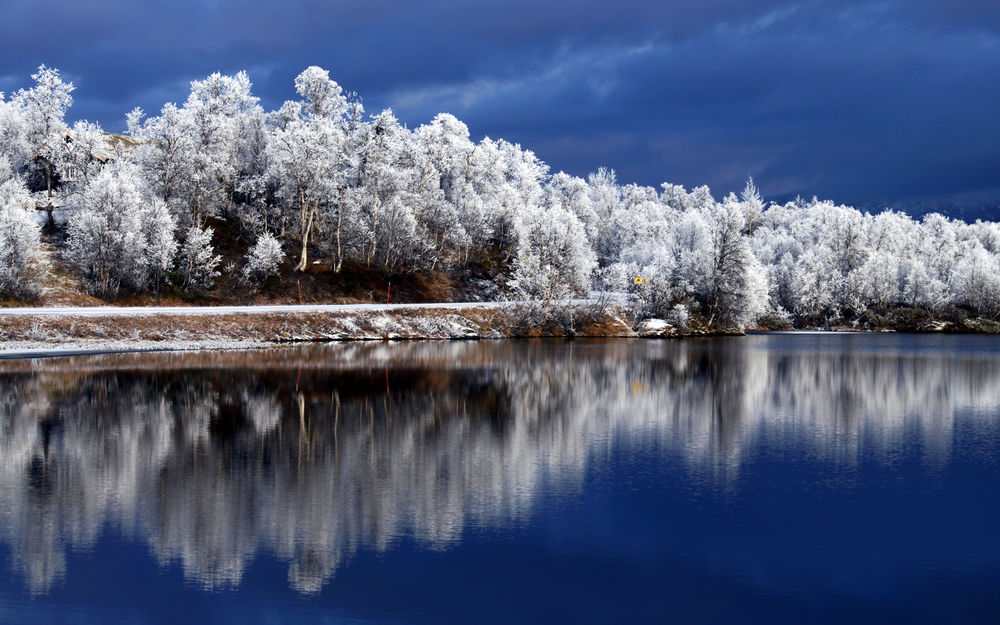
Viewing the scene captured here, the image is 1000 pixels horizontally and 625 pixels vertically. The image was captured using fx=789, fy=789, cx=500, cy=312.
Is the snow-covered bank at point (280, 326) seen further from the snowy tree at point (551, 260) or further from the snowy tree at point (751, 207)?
the snowy tree at point (751, 207)

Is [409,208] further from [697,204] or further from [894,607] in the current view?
[697,204]

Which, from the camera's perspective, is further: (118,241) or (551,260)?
(551,260)

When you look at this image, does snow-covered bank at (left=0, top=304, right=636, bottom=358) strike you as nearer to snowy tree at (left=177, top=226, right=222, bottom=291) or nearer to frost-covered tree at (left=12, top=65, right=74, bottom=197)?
snowy tree at (left=177, top=226, right=222, bottom=291)

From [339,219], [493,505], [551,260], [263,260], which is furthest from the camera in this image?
[339,219]

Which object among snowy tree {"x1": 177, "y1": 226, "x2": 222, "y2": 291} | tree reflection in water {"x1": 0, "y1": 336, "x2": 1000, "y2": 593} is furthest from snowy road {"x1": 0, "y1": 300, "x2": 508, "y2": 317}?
tree reflection in water {"x1": 0, "y1": 336, "x2": 1000, "y2": 593}

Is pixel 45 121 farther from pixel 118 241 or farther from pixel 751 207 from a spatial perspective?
pixel 751 207

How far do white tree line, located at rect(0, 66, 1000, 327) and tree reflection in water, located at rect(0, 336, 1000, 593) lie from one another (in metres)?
28.6

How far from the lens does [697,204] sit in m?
178

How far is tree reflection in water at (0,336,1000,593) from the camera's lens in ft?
49.5

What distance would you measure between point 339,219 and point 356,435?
63314 millimetres

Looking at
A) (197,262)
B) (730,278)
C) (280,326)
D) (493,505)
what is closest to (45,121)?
(197,262)

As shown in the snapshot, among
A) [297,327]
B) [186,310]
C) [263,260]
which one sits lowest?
[297,327]

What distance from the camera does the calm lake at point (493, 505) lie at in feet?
39.6

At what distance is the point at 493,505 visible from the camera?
1675 cm
